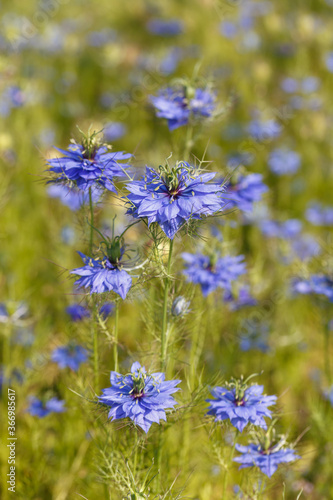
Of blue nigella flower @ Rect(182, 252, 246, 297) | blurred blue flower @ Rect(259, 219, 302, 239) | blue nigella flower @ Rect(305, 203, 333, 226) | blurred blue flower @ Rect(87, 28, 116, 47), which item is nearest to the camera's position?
blue nigella flower @ Rect(182, 252, 246, 297)

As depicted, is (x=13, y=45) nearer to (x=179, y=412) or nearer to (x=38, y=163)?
(x=38, y=163)

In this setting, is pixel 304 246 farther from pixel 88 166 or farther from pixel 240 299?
pixel 88 166

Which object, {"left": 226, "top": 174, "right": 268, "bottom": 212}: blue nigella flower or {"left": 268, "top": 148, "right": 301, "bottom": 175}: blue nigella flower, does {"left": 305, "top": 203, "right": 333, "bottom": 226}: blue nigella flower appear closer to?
{"left": 268, "top": 148, "right": 301, "bottom": 175}: blue nigella flower

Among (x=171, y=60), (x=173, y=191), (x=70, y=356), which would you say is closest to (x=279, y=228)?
(x=70, y=356)

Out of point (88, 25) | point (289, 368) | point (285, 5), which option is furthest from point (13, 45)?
point (285, 5)

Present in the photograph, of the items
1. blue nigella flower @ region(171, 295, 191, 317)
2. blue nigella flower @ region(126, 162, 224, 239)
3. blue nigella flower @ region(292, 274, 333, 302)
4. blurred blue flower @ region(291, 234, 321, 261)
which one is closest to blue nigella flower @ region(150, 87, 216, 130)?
blue nigella flower @ region(126, 162, 224, 239)

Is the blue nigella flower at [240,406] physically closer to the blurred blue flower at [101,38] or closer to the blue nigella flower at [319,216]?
the blue nigella flower at [319,216]

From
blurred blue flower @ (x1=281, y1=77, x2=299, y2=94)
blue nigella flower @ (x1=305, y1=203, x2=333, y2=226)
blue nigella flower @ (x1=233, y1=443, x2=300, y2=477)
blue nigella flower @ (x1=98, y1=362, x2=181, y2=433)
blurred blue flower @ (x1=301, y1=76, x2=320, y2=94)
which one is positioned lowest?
blue nigella flower @ (x1=233, y1=443, x2=300, y2=477)
